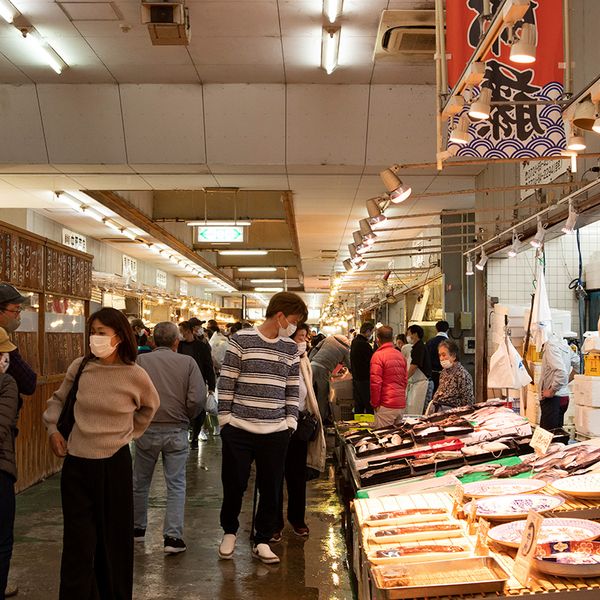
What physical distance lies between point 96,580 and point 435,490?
214 cm

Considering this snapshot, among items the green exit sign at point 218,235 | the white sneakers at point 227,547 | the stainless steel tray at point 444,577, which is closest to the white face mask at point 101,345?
the stainless steel tray at point 444,577

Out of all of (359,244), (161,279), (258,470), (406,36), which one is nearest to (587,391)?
(359,244)

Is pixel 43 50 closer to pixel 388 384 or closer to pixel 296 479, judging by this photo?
pixel 296 479

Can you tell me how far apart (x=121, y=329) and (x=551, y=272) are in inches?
316

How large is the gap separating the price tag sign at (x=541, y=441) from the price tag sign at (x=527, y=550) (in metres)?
1.96

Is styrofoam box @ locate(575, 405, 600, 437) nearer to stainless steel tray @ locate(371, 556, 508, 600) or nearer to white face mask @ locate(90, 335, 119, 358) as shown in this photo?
stainless steel tray @ locate(371, 556, 508, 600)

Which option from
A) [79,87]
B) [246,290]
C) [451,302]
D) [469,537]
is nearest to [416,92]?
[79,87]

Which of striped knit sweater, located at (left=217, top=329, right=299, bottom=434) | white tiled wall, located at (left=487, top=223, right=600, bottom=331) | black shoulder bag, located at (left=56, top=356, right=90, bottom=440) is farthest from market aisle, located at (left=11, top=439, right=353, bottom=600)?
white tiled wall, located at (left=487, top=223, right=600, bottom=331)

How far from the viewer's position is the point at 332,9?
677 centimetres

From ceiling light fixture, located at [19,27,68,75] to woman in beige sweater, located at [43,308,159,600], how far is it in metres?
4.02

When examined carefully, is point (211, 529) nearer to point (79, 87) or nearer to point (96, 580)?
point (96, 580)

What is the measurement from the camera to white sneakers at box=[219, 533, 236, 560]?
600 centimetres

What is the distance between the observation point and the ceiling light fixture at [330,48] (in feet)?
23.8

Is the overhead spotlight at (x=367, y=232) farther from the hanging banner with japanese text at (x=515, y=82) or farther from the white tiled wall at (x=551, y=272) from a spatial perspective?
the hanging banner with japanese text at (x=515, y=82)
